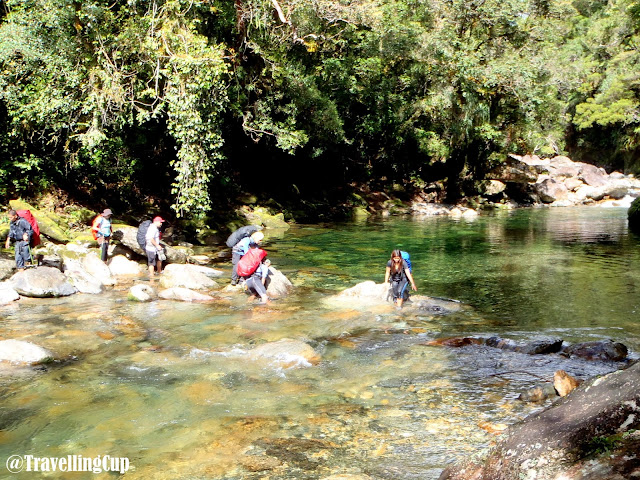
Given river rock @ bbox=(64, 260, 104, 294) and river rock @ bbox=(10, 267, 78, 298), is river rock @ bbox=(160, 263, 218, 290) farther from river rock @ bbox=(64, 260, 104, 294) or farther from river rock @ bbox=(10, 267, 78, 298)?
river rock @ bbox=(10, 267, 78, 298)

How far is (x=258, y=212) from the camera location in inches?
1067

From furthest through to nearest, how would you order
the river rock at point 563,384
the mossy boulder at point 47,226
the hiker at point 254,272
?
1. the mossy boulder at point 47,226
2. the hiker at point 254,272
3. the river rock at point 563,384

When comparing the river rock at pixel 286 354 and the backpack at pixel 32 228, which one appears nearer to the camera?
the river rock at pixel 286 354

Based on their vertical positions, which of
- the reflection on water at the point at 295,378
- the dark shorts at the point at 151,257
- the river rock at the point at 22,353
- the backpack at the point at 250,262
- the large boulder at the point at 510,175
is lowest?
the reflection on water at the point at 295,378

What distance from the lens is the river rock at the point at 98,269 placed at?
13.7 metres

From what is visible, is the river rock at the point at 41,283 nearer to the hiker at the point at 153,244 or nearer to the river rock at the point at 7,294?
the river rock at the point at 7,294

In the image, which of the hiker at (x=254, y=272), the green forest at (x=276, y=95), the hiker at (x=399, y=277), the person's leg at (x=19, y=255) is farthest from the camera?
the green forest at (x=276, y=95)

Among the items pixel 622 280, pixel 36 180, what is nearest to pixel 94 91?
pixel 36 180

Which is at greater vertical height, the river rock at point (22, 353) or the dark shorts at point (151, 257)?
the dark shorts at point (151, 257)

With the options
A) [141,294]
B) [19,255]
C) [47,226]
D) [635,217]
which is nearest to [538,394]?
[141,294]

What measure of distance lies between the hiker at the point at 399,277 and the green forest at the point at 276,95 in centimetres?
906

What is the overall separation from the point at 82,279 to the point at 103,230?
225 cm

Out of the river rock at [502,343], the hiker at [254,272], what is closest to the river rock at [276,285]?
the hiker at [254,272]

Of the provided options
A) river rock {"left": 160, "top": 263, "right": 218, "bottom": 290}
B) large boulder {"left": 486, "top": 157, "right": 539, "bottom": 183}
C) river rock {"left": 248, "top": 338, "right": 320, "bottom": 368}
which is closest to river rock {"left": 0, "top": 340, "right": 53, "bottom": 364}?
river rock {"left": 248, "top": 338, "right": 320, "bottom": 368}
